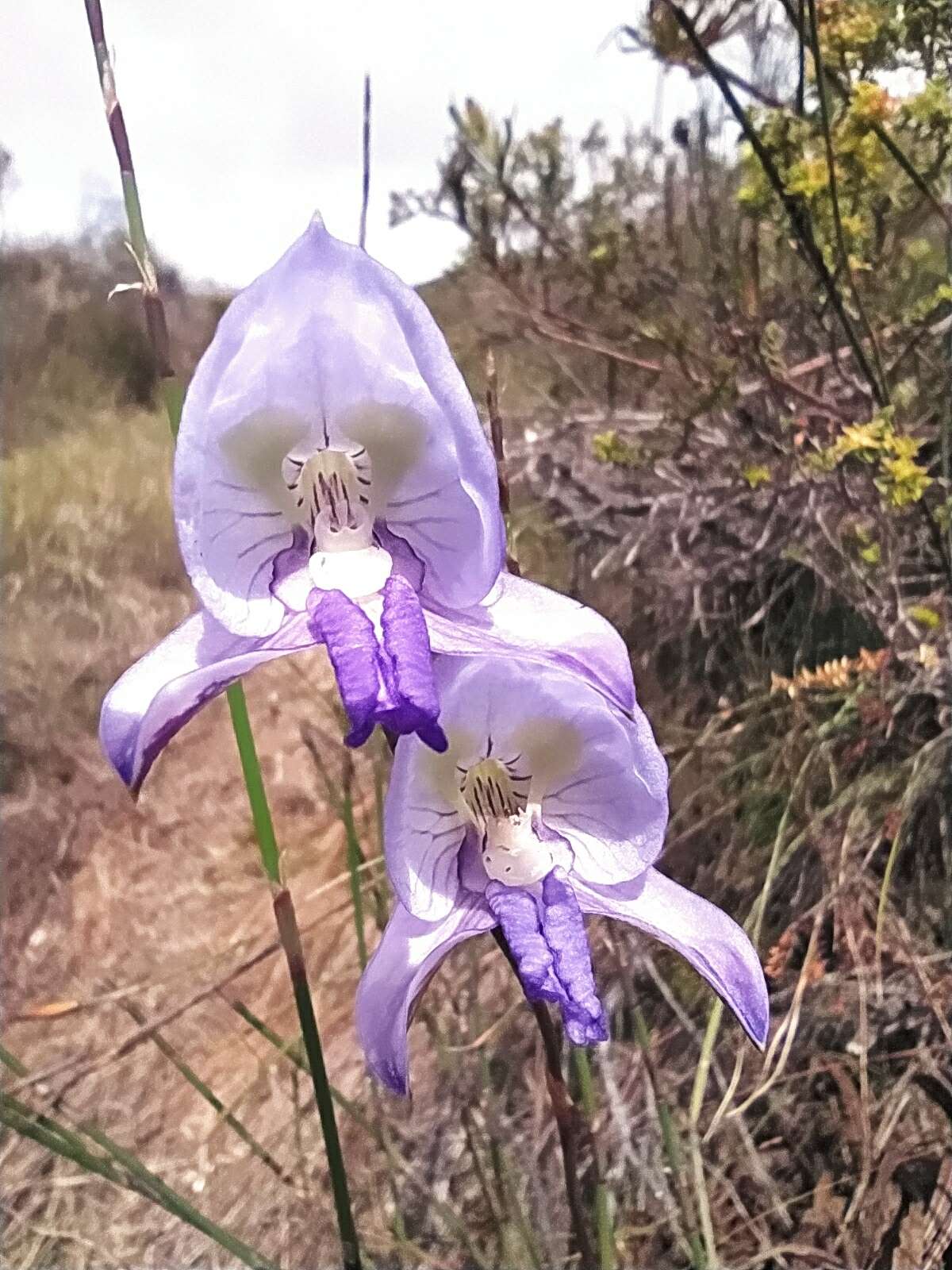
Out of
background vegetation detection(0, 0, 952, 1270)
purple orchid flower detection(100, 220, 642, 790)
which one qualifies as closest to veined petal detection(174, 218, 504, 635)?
purple orchid flower detection(100, 220, 642, 790)

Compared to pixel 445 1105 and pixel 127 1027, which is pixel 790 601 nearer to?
pixel 445 1105

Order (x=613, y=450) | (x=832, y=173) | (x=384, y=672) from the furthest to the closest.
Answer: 1. (x=613, y=450)
2. (x=832, y=173)
3. (x=384, y=672)

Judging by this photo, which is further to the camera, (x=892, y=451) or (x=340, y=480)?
(x=892, y=451)

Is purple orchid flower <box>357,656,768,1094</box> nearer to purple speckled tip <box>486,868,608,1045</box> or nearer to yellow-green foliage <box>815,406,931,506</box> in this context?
purple speckled tip <box>486,868,608,1045</box>

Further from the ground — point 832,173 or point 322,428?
point 832,173

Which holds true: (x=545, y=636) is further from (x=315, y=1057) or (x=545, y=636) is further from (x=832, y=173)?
(x=832, y=173)

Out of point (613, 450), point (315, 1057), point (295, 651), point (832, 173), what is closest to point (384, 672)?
point (295, 651)

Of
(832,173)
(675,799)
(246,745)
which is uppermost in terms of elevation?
(832,173)

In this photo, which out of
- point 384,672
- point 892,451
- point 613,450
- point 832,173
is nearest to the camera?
point 384,672
